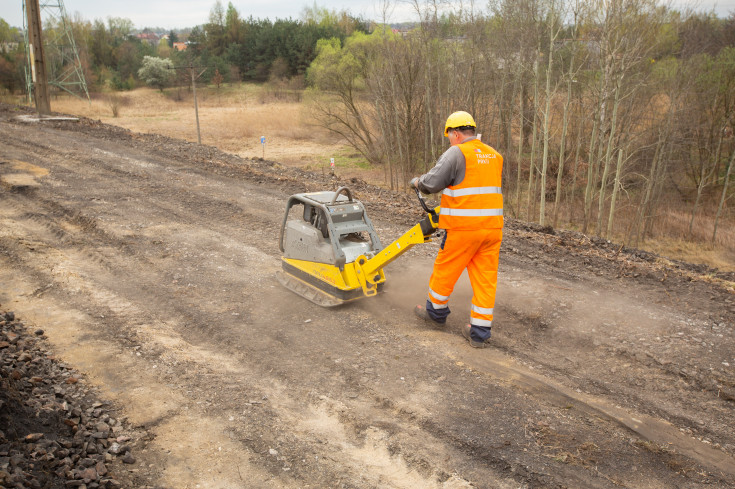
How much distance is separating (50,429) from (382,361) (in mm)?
2751

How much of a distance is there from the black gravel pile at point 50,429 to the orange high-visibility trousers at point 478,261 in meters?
3.26

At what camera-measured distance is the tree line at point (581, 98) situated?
16422 millimetres

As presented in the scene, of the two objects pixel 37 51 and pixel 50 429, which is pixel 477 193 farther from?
pixel 37 51

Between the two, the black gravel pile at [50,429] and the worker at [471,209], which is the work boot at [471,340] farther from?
the black gravel pile at [50,429]

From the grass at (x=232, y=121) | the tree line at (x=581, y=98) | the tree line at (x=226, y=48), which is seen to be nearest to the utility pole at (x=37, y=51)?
the grass at (x=232, y=121)

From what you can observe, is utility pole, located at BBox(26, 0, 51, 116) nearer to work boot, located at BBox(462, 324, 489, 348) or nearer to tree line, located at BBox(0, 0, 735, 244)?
tree line, located at BBox(0, 0, 735, 244)

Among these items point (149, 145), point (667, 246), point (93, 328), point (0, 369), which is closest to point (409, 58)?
point (149, 145)

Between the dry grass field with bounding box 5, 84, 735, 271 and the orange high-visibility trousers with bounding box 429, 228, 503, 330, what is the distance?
11.0 metres

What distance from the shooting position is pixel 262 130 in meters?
33.1

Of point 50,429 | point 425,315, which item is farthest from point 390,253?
point 50,429

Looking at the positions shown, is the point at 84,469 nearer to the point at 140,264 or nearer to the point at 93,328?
the point at 93,328

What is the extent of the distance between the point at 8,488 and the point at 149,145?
1396 cm

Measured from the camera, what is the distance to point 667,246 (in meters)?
19.6

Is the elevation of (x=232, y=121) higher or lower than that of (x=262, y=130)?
higher
